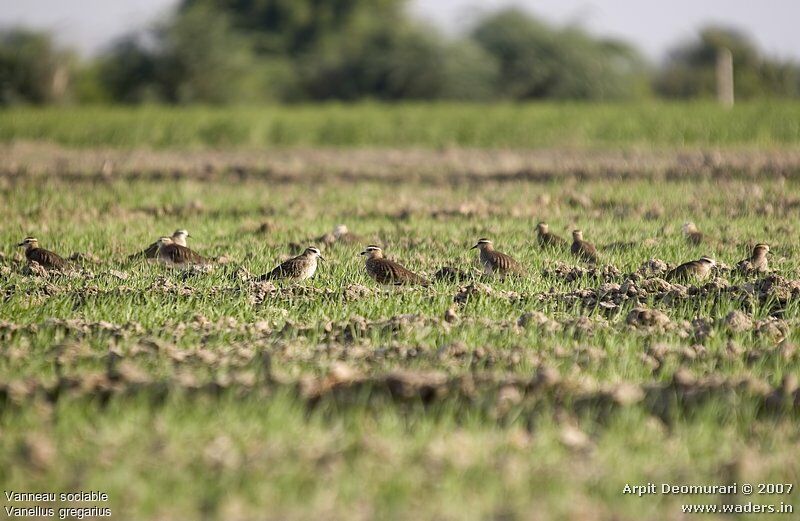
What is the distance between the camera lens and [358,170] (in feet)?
57.7

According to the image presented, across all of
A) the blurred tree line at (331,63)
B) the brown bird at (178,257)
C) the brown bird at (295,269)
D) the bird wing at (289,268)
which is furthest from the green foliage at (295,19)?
the bird wing at (289,268)

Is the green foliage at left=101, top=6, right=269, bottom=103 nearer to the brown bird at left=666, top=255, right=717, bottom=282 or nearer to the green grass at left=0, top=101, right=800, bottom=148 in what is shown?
the green grass at left=0, top=101, right=800, bottom=148

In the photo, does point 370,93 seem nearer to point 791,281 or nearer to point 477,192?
point 477,192

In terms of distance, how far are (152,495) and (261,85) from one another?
3763 cm

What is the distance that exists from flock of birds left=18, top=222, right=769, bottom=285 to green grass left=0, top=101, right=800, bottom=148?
13366 mm

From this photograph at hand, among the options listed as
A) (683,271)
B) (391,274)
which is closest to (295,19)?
(391,274)

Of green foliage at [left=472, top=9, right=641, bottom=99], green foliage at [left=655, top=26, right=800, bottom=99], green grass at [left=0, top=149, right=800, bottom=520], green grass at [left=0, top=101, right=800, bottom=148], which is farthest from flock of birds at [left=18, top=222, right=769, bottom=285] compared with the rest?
green foliage at [left=655, top=26, right=800, bottom=99]

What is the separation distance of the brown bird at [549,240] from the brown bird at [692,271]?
5.45 ft

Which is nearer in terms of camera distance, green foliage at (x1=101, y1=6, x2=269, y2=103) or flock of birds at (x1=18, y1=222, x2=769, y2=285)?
flock of birds at (x1=18, y1=222, x2=769, y2=285)

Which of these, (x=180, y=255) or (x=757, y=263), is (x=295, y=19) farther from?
(x=757, y=263)

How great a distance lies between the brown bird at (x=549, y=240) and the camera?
31.3ft

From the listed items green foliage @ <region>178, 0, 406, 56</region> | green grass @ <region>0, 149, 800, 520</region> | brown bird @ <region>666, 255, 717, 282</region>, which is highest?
green foliage @ <region>178, 0, 406, 56</region>

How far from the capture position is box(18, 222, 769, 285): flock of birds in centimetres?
778

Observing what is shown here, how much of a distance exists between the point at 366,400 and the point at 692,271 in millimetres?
3705
